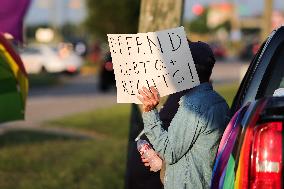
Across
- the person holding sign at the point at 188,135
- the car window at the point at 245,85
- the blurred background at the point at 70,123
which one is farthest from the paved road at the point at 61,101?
the person holding sign at the point at 188,135

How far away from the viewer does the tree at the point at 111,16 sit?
50.7 meters

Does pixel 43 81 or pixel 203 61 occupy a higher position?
pixel 203 61

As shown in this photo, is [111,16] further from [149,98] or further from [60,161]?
[149,98]

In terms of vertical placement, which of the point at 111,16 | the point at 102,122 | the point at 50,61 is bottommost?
the point at 102,122

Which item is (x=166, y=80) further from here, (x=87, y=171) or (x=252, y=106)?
(x=87, y=171)

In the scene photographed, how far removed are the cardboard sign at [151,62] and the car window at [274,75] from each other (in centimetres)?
40

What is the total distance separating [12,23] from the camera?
947 centimetres

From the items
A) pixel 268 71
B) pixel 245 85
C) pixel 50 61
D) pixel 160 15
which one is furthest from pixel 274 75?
pixel 50 61

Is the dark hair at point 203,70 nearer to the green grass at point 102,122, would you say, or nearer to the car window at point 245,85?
the car window at point 245,85

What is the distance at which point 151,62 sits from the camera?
16.5ft

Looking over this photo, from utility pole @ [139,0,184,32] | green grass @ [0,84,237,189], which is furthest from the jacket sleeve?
green grass @ [0,84,237,189]

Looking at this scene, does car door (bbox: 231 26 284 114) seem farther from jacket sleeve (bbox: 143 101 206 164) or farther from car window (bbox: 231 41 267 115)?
jacket sleeve (bbox: 143 101 206 164)

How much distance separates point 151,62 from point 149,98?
0.32 metres

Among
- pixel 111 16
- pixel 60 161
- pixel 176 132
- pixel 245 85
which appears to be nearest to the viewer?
pixel 176 132
